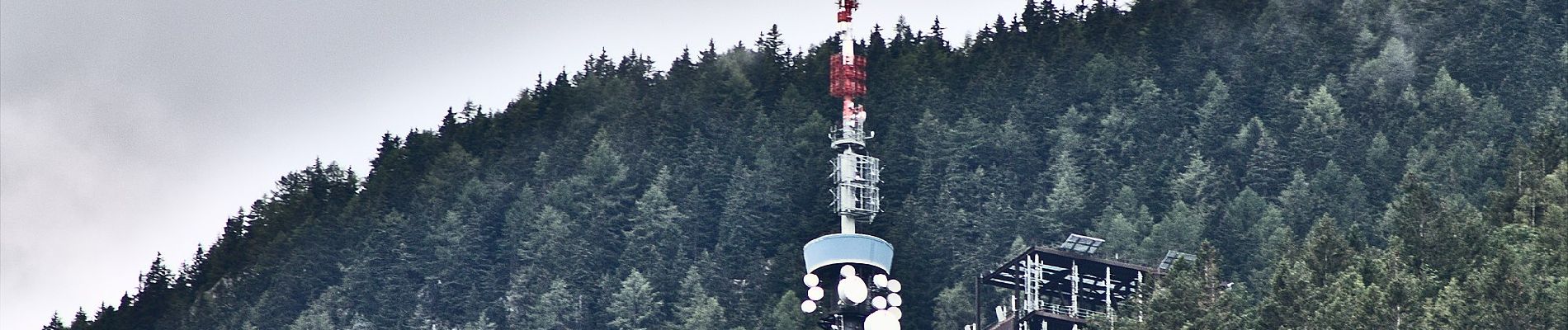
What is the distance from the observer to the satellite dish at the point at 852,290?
9400 cm

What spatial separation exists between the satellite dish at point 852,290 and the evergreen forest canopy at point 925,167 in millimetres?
15603

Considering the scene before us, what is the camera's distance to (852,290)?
94062 millimetres

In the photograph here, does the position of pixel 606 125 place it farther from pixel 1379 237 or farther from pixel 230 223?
pixel 1379 237

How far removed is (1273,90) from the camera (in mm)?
144750

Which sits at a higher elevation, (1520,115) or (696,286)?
(1520,115)

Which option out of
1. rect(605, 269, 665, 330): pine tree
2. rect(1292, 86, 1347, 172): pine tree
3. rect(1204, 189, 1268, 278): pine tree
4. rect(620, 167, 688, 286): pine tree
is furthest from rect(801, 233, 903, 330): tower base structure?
rect(1292, 86, 1347, 172): pine tree

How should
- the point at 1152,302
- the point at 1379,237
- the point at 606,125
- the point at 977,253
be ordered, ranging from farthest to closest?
the point at 606,125
the point at 977,253
the point at 1379,237
the point at 1152,302

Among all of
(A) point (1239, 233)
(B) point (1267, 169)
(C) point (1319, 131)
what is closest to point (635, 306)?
(A) point (1239, 233)

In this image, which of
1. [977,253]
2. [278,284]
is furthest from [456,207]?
[977,253]

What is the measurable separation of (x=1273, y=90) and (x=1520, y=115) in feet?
45.3

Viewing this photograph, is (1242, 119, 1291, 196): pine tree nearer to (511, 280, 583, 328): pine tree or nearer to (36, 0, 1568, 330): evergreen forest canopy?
(36, 0, 1568, 330): evergreen forest canopy

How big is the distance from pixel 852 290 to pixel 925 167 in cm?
4515

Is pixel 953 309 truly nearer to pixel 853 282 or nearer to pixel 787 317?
pixel 787 317

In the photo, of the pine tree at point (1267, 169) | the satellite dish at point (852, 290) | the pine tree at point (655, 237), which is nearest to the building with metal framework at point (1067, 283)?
the satellite dish at point (852, 290)
